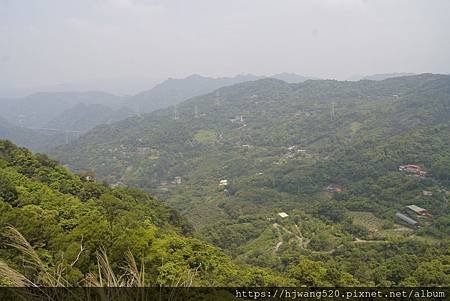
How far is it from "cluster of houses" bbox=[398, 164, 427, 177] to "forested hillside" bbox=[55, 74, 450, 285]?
37 cm

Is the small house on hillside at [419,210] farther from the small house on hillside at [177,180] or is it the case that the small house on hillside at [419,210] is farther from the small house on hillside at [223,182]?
the small house on hillside at [177,180]

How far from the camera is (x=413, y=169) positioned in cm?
4097

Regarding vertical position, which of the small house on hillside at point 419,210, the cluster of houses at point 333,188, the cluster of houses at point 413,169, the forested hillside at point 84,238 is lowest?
the cluster of houses at point 333,188

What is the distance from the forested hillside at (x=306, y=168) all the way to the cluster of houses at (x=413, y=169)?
0.37m

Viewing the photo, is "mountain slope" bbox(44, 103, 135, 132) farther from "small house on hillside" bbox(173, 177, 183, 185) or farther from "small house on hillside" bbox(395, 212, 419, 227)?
"small house on hillside" bbox(395, 212, 419, 227)

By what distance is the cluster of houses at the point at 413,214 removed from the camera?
2978 centimetres

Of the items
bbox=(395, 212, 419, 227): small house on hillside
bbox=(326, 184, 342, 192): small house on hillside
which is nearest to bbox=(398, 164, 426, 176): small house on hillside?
bbox=(326, 184, 342, 192): small house on hillside

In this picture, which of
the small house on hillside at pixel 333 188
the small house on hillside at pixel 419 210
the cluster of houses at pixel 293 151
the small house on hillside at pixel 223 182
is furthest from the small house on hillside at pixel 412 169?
the small house on hillside at pixel 223 182

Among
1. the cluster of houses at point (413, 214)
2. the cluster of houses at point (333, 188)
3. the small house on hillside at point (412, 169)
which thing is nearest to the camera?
the cluster of houses at point (413, 214)

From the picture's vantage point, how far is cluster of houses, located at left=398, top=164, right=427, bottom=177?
1555 inches

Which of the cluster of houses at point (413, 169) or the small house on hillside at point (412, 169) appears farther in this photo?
the small house on hillside at point (412, 169)

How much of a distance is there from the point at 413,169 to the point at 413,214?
38.5 feet

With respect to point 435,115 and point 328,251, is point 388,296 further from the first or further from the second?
point 435,115

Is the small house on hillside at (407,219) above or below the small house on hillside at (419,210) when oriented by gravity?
below
